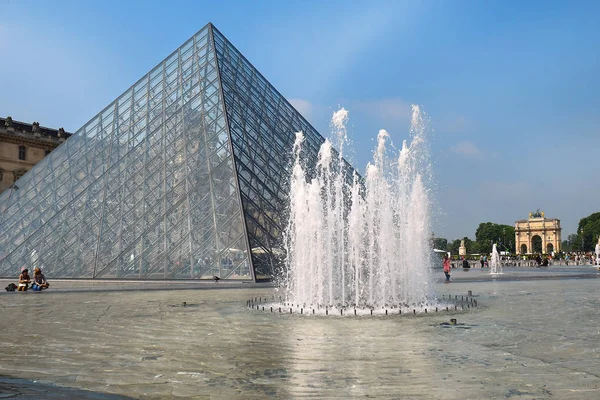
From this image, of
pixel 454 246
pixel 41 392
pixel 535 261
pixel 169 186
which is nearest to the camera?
pixel 41 392

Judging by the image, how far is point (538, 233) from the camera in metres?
112

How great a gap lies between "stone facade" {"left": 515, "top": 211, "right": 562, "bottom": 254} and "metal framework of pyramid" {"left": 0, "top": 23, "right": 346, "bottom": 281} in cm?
9481

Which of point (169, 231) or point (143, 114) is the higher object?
point (143, 114)

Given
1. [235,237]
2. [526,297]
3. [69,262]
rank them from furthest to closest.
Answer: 1. [69,262]
2. [235,237]
3. [526,297]

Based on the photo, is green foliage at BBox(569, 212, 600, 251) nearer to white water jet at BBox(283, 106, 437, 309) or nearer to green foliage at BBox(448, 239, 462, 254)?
green foliage at BBox(448, 239, 462, 254)

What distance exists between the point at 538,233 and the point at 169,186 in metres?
106

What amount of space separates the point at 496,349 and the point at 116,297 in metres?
10.6

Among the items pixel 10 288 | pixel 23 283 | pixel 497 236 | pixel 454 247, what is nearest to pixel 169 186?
pixel 23 283

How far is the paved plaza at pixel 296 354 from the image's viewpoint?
4438 millimetres

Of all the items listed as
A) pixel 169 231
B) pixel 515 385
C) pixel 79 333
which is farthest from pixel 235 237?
pixel 515 385

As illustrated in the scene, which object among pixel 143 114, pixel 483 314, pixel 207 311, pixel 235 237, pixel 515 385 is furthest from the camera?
pixel 143 114

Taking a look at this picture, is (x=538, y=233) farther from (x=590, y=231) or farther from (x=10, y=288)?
(x=10, y=288)

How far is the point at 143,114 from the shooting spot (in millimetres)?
26062

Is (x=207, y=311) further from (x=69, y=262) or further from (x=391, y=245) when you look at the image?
(x=69, y=262)
